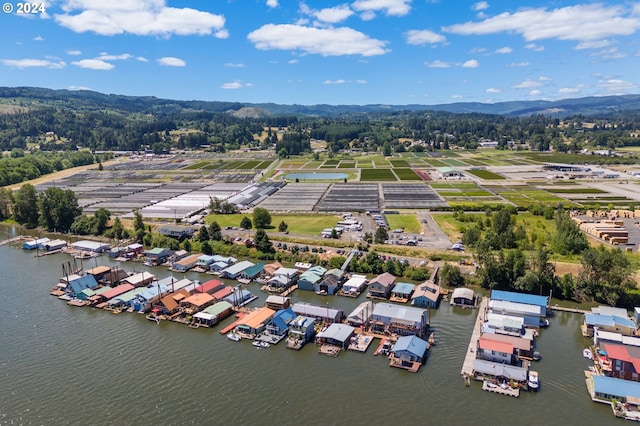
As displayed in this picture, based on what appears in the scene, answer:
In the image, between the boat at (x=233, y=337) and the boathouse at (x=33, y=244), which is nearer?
the boat at (x=233, y=337)

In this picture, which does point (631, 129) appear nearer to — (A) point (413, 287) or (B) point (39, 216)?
(A) point (413, 287)

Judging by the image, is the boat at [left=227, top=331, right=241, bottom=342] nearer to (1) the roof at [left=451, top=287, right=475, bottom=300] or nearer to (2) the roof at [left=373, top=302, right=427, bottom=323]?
(2) the roof at [left=373, top=302, right=427, bottom=323]

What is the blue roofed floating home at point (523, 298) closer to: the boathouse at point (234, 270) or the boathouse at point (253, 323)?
the boathouse at point (253, 323)

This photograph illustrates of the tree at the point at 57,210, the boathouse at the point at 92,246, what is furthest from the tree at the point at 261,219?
the tree at the point at 57,210

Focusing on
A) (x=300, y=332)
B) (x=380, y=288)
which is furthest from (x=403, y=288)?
(x=300, y=332)

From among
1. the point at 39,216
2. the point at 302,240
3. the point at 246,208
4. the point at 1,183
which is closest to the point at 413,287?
the point at 302,240
